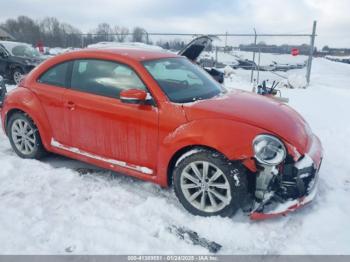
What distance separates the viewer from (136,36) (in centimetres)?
1644

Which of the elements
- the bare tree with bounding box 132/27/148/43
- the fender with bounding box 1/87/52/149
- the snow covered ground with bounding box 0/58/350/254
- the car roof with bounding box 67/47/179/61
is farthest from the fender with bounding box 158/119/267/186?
the bare tree with bounding box 132/27/148/43

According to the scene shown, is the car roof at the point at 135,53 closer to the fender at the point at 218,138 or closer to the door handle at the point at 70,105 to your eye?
the door handle at the point at 70,105

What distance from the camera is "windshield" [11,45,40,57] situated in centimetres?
1205

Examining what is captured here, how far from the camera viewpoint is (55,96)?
4.13 meters

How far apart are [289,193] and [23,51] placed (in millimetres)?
11931

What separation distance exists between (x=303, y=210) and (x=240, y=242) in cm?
88

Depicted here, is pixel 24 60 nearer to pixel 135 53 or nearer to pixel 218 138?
pixel 135 53

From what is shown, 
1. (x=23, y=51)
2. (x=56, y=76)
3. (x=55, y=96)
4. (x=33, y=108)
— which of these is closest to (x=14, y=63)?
(x=23, y=51)

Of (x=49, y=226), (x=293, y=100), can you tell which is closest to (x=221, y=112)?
(x=49, y=226)

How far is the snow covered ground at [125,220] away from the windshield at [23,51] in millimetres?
9095

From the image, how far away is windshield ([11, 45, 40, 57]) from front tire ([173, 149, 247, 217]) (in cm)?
1092

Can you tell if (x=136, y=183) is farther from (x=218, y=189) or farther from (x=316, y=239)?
(x=316, y=239)

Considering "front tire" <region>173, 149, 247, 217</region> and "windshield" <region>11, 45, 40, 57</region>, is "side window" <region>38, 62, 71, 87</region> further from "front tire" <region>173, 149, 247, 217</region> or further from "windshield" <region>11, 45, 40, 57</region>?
"windshield" <region>11, 45, 40, 57</region>

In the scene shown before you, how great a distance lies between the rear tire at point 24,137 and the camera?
14.6 ft
